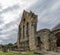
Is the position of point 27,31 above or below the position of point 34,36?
above

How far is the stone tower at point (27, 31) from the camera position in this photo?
3862 centimetres

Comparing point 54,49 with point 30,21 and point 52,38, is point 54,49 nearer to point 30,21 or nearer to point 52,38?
point 52,38

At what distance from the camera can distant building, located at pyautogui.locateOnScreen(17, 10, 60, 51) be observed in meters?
36.0

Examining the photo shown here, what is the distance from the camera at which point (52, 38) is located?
3603 cm

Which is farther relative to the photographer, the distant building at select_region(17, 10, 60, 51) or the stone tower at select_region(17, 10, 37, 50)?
the stone tower at select_region(17, 10, 37, 50)

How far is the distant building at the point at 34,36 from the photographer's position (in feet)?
118

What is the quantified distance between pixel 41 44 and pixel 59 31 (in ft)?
16.2

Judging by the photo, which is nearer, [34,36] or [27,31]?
[34,36]

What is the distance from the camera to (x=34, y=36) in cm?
3831

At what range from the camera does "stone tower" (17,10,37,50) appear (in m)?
38.6

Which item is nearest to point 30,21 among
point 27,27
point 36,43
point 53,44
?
point 27,27

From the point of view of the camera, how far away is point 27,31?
42219 mm

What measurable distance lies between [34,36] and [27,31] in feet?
14.2

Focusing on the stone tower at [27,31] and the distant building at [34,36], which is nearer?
the distant building at [34,36]
